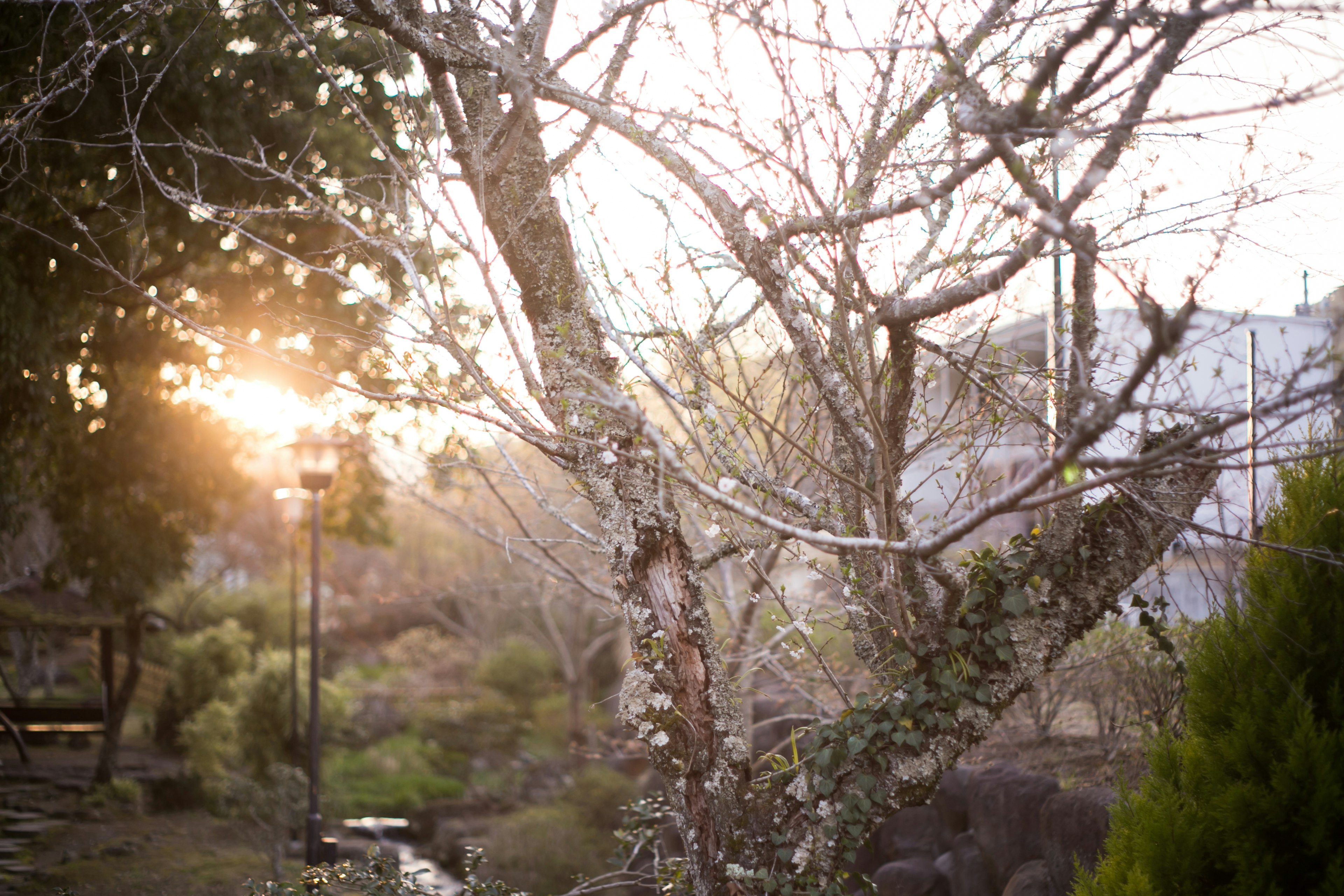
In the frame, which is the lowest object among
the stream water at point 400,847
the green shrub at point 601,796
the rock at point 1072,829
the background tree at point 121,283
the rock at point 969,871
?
the stream water at point 400,847

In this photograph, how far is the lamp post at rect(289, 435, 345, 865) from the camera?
A: 21.7ft

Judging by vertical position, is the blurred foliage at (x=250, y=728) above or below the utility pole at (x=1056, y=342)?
below

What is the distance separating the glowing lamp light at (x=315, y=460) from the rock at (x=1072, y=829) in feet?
18.7

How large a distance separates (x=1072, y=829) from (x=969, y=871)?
1.09 meters

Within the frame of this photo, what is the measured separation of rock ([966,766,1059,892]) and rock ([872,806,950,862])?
639 millimetres

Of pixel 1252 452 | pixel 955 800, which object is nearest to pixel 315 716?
pixel 955 800

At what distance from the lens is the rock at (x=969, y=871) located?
4.71 meters

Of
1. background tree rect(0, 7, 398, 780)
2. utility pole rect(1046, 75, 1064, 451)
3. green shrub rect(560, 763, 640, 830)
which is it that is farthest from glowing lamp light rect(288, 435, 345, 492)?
utility pole rect(1046, 75, 1064, 451)

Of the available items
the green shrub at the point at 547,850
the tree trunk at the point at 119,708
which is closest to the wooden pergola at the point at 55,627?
the tree trunk at the point at 119,708

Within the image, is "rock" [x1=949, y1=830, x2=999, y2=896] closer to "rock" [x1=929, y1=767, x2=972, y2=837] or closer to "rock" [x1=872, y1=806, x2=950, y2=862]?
"rock" [x1=929, y1=767, x2=972, y2=837]

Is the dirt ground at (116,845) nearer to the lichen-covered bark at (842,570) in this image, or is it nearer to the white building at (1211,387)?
the lichen-covered bark at (842,570)

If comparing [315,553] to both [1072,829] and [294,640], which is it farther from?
[1072,829]

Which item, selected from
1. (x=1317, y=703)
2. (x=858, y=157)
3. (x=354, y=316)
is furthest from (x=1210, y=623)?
(x=354, y=316)

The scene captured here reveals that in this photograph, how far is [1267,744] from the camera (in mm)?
2180
